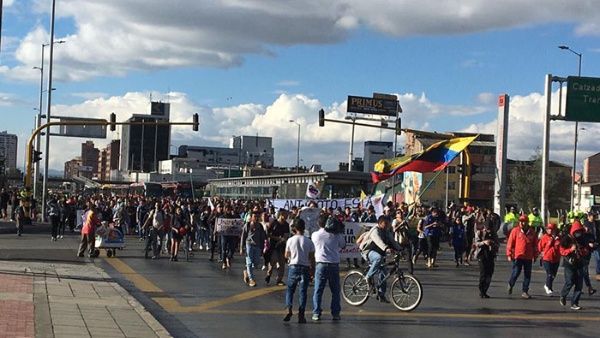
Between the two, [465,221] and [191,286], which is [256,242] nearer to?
[191,286]

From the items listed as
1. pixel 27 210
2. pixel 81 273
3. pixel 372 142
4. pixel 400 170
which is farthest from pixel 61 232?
pixel 372 142

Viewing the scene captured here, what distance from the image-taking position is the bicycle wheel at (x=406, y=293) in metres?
14.5

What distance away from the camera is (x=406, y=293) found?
14.6 m

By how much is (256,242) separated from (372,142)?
143535 millimetres

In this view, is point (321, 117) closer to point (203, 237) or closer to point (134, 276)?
point (203, 237)

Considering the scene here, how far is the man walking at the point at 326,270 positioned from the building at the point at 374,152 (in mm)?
131961

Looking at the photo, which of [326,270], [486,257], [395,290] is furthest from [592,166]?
[326,270]

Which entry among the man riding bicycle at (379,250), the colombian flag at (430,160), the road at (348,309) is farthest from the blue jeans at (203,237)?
the man riding bicycle at (379,250)

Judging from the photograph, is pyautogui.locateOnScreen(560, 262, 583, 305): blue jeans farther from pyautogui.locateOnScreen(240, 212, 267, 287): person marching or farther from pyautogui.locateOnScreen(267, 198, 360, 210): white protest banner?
pyautogui.locateOnScreen(267, 198, 360, 210): white protest banner

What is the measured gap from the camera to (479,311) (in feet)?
48.8

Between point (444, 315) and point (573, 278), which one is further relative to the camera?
point (573, 278)

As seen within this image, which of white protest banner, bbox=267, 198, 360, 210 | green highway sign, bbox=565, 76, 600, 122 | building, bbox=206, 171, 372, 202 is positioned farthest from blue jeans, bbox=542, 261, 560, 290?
building, bbox=206, 171, 372, 202

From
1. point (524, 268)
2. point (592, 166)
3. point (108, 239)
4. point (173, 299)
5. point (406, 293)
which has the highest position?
point (592, 166)

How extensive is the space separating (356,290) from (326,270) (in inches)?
77.3
